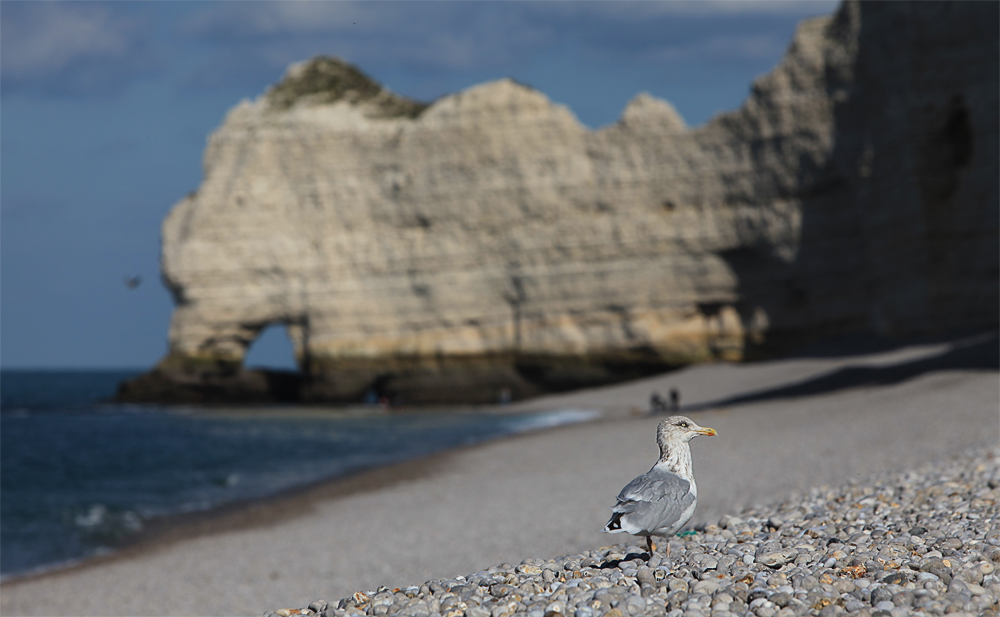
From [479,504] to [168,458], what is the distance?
12.9 metres

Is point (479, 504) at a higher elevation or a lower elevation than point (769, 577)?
lower

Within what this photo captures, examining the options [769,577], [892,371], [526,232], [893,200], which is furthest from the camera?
[526,232]

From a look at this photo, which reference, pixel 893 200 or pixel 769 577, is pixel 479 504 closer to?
pixel 769 577

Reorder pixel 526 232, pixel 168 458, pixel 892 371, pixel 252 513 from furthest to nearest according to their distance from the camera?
pixel 526 232 → pixel 892 371 → pixel 168 458 → pixel 252 513

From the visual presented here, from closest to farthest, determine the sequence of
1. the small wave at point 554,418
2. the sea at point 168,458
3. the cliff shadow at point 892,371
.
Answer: the sea at point 168,458 → the cliff shadow at point 892,371 → the small wave at point 554,418

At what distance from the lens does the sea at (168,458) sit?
47.5ft

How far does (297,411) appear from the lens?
3772cm

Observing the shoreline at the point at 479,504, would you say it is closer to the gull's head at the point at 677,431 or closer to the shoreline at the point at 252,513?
the shoreline at the point at 252,513

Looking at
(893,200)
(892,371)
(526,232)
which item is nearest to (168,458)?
(892,371)

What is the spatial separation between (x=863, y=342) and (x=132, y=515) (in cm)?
2778

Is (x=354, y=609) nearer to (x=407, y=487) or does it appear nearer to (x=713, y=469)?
(x=713, y=469)

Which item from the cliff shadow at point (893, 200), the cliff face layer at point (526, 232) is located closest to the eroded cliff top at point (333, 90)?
the cliff face layer at point (526, 232)

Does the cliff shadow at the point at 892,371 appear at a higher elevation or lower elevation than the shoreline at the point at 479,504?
higher

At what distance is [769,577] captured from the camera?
436cm
